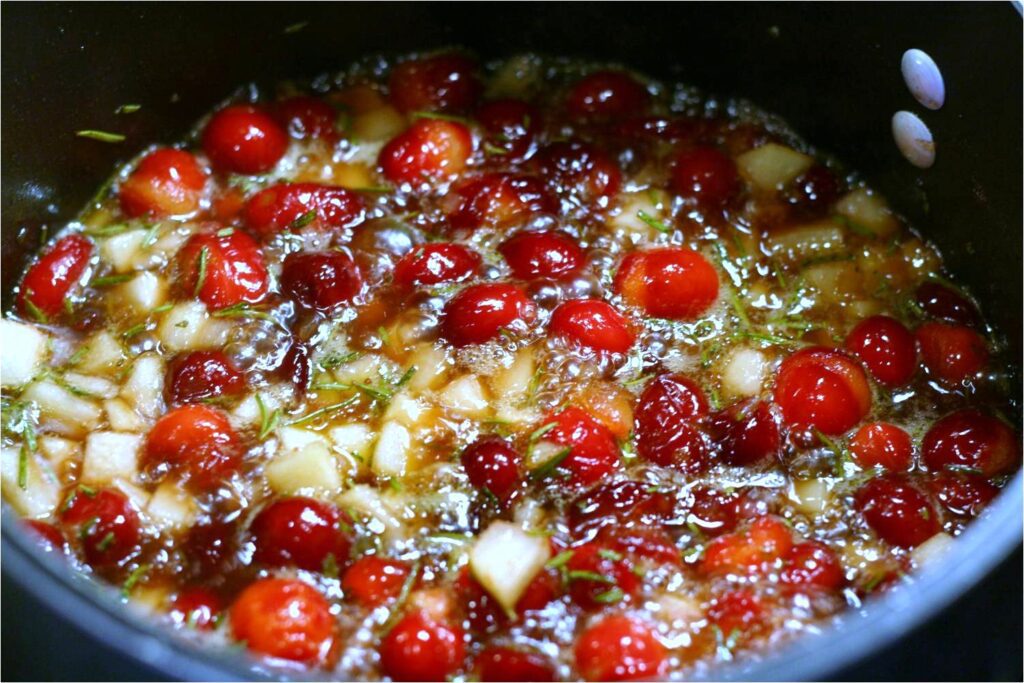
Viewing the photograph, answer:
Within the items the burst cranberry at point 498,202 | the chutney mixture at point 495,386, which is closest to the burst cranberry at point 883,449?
the chutney mixture at point 495,386

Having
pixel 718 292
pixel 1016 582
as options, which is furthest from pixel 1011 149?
pixel 1016 582

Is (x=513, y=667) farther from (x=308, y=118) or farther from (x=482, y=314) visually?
(x=308, y=118)

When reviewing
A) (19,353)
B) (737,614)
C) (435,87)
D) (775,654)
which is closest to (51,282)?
(19,353)

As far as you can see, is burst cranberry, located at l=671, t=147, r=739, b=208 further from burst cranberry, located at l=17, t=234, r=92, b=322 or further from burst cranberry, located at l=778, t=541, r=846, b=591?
burst cranberry, located at l=17, t=234, r=92, b=322

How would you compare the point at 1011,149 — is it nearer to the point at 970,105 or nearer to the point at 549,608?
the point at 970,105

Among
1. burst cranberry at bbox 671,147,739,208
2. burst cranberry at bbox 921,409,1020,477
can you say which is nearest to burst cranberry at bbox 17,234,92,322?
burst cranberry at bbox 671,147,739,208

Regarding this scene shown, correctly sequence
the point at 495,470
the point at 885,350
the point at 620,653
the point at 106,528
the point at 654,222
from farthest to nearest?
the point at 654,222 → the point at 885,350 → the point at 495,470 → the point at 106,528 → the point at 620,653
